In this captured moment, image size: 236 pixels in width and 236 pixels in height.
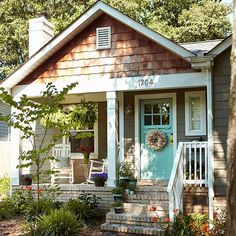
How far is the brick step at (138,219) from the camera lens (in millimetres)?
7734

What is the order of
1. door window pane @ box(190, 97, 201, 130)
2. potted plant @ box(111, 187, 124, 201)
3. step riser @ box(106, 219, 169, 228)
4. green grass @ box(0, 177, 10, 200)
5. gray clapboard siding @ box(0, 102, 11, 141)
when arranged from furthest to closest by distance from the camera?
gray clapboard siding @ box(0, 102, 11, 141), green grass @ box(0, 177, 10, 200), door window pane @ box(190, 97, 201, 130), potted plant @ box(111, 187, 124, 201), step riser @ box(106, 219, 169, 228)

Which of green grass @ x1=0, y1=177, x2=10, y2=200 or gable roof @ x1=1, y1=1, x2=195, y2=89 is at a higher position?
gable roof @ x1=1, y1=1, x2=195, y2=89

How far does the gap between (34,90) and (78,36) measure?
5.94ft

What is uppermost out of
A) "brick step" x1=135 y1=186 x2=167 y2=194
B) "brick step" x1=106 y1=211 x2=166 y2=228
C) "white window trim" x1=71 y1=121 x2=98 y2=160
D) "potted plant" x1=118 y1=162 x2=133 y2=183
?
"white window trim" x1=71 y1=121 x2=98 y2=160

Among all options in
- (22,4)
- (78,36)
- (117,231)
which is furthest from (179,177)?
(22,4)

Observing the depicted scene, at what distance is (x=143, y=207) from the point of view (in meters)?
8.45

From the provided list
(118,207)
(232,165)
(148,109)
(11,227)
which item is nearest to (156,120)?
(148,109)

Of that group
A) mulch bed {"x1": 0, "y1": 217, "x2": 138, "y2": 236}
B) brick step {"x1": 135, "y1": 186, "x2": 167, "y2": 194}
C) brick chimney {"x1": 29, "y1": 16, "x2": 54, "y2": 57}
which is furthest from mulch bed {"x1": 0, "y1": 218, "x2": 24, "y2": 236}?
brick chimney {"x1": 29, "y1": 16, "x2": 54, "y2": 57}

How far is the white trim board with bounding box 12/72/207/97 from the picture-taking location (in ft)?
29.0

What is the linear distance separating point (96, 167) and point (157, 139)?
85.9 inches

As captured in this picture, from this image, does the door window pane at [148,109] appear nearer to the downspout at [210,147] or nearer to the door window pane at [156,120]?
the door window pane at [156,120]

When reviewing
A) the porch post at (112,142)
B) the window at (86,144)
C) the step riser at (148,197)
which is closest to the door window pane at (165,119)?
the porch post at (112,142)

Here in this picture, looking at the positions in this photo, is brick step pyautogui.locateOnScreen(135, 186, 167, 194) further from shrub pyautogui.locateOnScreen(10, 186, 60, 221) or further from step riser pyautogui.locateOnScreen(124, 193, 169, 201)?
shrub pyautogui.locateOnScreen(10, 186, 60, 221)

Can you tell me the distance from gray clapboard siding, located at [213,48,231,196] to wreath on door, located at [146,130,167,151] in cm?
205
